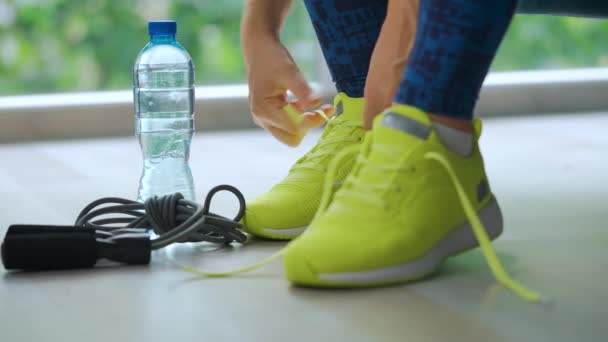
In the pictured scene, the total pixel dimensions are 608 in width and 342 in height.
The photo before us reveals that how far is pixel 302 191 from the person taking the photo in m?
1.30

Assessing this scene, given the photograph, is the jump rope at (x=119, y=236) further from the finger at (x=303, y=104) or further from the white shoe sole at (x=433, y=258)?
the white shoe sole at (x=433, y=258)

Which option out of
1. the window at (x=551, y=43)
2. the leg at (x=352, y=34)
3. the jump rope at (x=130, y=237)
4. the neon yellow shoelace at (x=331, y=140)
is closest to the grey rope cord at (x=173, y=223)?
the jump rope at (x=130, y=237)

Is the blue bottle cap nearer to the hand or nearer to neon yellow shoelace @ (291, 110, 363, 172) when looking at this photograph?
the hand

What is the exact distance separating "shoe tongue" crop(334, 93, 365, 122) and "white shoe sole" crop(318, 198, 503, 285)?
0.93ft

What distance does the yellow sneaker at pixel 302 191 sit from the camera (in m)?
1.29

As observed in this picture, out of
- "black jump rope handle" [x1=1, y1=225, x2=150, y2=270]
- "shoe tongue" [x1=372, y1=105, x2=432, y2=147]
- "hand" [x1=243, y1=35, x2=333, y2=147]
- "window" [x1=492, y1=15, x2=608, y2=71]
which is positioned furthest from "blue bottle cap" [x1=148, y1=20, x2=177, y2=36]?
"window" [x1=492, y1=15, x2=608, y2=71]

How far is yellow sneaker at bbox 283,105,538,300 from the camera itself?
102cm

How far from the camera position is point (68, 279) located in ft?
3.68

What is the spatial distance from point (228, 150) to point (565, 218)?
113 centimetres

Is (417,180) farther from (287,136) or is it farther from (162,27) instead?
(162,27)

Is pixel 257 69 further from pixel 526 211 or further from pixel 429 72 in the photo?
pixel 526 211

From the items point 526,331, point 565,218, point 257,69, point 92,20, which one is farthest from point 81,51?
point 526,331

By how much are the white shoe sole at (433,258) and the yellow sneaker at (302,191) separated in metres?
0.23

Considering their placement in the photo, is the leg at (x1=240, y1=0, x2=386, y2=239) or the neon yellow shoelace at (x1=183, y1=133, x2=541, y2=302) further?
the leg at (x1=240, y1=0, x2=386, y2=239)
